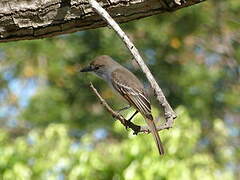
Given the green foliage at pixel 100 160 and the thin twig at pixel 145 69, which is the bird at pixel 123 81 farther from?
the thin twig at pixel 145 69

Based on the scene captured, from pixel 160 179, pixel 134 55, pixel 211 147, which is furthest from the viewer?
pixel 211 147

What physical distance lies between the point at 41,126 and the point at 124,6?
20.4 ft

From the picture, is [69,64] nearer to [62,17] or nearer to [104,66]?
[104,66]

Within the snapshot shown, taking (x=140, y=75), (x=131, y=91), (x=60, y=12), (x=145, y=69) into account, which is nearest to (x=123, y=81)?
(x=131, y=91)

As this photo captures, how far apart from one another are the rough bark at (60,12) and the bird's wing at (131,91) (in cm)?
112

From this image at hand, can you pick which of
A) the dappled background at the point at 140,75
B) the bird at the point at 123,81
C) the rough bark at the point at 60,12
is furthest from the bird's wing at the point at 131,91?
the dappled background at the point at 140,75

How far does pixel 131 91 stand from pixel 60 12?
55.0 inches

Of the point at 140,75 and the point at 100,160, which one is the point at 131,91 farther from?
the point at 140,75

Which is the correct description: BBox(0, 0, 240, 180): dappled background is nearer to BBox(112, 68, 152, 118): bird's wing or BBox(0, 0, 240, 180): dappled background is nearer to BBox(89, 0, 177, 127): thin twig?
BBox(112, 68, 152, 118): bird's wing

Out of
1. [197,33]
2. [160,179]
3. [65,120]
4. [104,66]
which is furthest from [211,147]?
[104,66]

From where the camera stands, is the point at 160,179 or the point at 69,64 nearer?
the point at 160,179

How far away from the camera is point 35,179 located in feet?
18.2

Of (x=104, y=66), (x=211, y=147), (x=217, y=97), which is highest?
(x=104, y=66)

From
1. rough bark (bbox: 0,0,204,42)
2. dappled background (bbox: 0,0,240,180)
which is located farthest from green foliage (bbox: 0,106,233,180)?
rough bark (bbox: 0,0,204,42)
